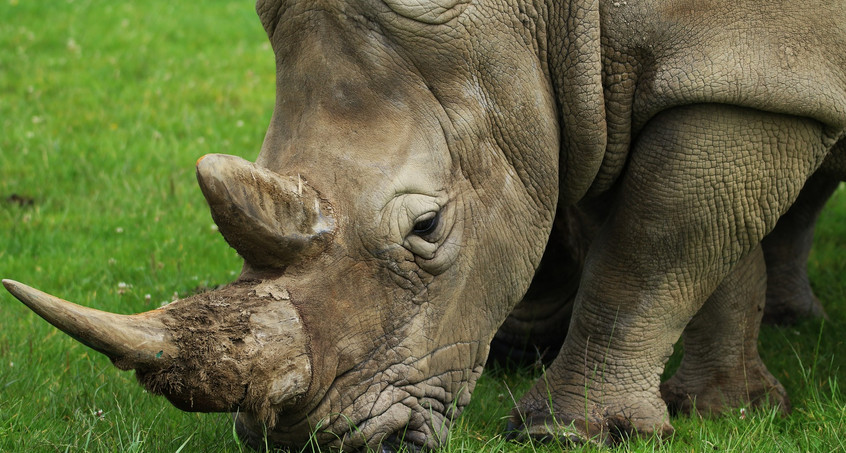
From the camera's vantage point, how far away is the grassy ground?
4.54 metres

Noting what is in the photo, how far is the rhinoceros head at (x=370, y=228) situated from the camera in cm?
357

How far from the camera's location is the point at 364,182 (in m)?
3.86

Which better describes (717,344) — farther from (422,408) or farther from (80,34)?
(80,34)

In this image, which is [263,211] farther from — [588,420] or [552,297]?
[552,297]

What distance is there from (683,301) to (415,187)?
1441 millimetres

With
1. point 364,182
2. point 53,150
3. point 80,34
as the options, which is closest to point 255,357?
point 364,182

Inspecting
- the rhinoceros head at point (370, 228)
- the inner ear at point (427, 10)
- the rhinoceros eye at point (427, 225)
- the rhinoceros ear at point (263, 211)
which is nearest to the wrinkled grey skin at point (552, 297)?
the rhinoceros head at point (370, 228)

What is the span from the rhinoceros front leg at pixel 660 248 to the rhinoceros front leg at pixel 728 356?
444mm

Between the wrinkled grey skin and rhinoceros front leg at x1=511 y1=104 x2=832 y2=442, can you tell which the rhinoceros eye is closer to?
rhinoceros front leg at x1=511 y1=104 x2=832 y2=442

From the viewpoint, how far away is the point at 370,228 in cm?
385

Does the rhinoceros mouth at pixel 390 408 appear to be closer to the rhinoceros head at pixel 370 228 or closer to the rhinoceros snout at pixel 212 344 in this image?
the rhinoceros head at pixel 370 228

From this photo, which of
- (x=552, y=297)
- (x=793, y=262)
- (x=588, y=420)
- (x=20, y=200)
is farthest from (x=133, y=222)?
(x=793, y=262)

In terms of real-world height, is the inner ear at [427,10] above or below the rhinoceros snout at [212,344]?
above

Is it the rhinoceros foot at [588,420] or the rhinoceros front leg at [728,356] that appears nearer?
the rhinoceros foot at [588,420]
